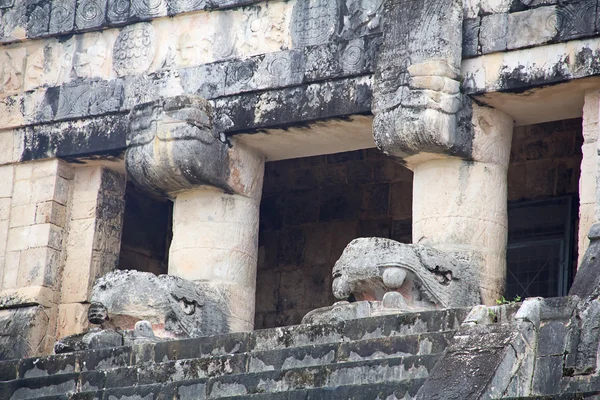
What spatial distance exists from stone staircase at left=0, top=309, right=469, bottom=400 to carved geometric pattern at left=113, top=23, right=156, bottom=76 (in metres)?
3.85

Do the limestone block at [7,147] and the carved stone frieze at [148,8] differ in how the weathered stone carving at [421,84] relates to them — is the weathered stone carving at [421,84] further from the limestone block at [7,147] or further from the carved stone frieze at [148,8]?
the limestone block at [7,147]

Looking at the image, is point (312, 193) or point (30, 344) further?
point (312, 193)

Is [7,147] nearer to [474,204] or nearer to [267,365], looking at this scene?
[474,204]

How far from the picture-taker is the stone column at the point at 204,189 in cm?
1491

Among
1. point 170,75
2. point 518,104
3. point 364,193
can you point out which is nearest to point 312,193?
point 364,193

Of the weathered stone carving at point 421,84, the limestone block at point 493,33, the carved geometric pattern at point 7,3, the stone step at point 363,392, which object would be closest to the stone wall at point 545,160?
the limestone block at point 493,33

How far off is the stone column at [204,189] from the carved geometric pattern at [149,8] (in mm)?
1341

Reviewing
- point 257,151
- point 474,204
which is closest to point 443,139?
point 474,204

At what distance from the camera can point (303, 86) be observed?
595 inches

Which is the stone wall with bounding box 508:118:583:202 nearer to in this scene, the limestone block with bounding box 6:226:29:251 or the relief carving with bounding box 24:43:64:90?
the relief carving with bounding box 24:43:64:90

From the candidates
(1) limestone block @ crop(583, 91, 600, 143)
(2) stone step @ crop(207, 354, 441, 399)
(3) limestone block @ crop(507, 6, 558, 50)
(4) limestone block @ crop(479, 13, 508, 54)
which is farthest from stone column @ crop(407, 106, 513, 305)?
(2) stone step @ crop(207, 354, 441, 399)

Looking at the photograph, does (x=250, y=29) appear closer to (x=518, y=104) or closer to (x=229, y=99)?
(x=229, y=99)

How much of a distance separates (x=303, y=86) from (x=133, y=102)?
1.87m

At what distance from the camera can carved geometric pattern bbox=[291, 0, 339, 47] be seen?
15148mm
